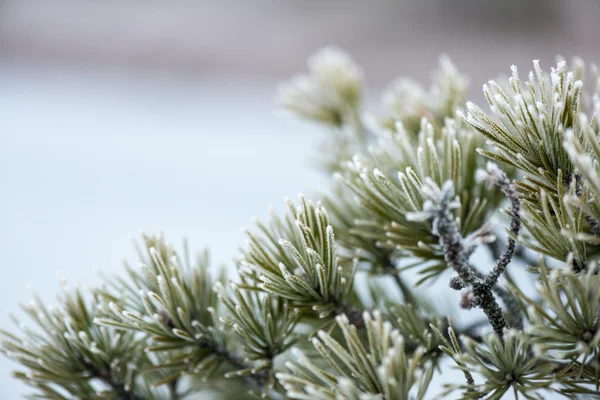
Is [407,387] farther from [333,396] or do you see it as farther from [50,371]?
[50,371]

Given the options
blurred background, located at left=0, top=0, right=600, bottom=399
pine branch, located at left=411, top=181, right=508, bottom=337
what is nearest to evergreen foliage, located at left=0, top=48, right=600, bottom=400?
pine branch, located at left=411, top=181, right=508, bottom=337

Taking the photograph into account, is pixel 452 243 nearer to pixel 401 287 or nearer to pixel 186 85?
pixel 401 287

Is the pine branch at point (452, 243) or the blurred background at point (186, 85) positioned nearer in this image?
the pine branch at point (452, 243)

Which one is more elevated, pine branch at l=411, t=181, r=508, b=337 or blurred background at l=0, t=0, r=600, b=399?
blurred background at l=0, t=0, r=600, b=399

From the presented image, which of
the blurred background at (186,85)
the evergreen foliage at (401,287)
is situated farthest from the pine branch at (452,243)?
the blurred background at (186,85)

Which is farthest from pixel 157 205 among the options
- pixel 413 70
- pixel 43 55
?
pixel 413 70

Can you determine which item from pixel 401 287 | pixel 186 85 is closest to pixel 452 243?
pixel 401 287

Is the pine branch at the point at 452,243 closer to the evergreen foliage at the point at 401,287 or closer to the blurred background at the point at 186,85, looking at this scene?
the evergreen foliage at the point at 401,287

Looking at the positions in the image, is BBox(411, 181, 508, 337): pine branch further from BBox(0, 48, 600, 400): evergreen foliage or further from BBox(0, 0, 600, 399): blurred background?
BBox(0, 0, 600, 399): blurred background
